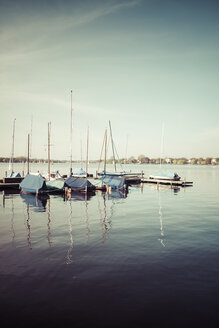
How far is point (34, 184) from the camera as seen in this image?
122 feet

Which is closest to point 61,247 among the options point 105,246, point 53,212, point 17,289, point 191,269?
point 105,246

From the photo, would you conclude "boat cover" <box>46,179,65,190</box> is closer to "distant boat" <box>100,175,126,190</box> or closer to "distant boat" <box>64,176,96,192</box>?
"distant boat" <box>64,176,96,192</box>

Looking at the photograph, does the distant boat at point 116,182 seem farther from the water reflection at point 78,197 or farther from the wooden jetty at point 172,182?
the wooden jetty at point 172,182

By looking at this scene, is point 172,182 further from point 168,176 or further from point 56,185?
point 56,185

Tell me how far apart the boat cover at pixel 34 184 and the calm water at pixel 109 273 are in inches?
603

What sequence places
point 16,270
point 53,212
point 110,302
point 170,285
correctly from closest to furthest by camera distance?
point 110,302, point 170,285, point 16,270, point 53,212

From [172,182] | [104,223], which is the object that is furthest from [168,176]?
[104,223]

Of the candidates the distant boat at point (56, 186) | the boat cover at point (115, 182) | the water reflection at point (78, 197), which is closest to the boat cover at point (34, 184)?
the distant boat at point (56, 186)

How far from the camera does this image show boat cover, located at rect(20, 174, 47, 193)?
36531 mm

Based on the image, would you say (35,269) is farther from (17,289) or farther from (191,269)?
(191,269)

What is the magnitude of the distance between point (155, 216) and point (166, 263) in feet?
39.0

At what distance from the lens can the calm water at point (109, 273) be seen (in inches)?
306

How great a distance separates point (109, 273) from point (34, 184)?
1162 inches

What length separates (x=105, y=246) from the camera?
14.6m
